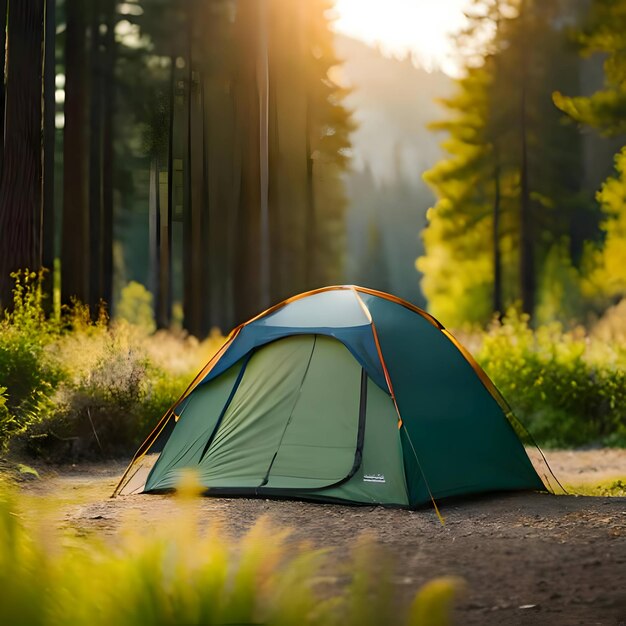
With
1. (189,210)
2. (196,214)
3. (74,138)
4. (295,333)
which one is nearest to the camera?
(295,333)

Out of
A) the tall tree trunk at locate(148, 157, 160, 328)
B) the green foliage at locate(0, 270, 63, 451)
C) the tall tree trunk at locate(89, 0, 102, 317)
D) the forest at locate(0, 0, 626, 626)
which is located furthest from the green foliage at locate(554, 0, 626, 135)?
the green foliage at locate(0, 270, 63, 451)

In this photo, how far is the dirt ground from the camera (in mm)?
4562

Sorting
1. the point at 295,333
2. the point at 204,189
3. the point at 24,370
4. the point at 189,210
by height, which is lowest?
the point at 24,370

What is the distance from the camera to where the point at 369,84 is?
472 feet

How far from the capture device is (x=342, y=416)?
777 centimetres

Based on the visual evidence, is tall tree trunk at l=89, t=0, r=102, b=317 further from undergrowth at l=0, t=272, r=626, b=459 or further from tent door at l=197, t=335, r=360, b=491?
tent door at l=197, t=335, r=360, b=491

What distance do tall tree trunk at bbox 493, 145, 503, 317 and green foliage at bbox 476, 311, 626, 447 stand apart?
11.7 m

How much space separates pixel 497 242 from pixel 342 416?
20.5m

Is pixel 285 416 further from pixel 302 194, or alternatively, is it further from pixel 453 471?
pixel 302 194

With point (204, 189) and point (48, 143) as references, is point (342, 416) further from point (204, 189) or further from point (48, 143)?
point (204, 189)

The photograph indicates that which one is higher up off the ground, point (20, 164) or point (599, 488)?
point (20, 164)


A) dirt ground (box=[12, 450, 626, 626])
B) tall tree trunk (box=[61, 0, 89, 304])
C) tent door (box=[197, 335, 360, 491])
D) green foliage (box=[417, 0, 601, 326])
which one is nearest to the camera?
dirt ground (box=[12, 450, 626, 626])

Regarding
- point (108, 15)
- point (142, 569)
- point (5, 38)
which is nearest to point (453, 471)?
point (142, 569)

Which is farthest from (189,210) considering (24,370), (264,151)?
(24,370)
